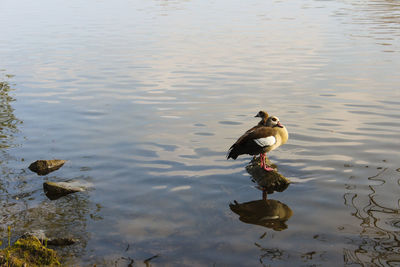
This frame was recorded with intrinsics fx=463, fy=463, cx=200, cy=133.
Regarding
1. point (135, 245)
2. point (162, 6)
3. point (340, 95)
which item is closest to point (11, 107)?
point (135, 245)

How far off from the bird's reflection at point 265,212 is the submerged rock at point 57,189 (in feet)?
9.95

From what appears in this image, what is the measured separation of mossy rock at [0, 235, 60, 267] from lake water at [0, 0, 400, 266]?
14.6 inches

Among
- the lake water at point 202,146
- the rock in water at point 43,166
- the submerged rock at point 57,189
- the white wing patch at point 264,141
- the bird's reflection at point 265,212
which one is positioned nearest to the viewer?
the lake water at point 202,146

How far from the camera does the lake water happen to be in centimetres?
702

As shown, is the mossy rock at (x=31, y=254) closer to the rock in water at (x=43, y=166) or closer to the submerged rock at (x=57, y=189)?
the submerged rock at (x=57, y=189)

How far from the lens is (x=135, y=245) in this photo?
702 centimetres

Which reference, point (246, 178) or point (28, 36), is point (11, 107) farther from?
point (28, 36)

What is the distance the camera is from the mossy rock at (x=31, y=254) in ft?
19.4

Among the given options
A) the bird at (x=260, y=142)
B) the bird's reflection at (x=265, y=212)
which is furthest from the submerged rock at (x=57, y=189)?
the bird at (x=260, y=142)

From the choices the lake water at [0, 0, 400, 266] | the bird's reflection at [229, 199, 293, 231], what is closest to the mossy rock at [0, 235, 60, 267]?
the lake water at [0, 0, 400, 266]

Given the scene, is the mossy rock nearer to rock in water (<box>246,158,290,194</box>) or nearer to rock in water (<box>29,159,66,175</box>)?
rock in water (<box>29,159,66,175</box>)

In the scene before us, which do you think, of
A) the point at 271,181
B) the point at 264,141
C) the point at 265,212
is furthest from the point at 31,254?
the point at 264,141

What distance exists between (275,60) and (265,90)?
5.16 meters

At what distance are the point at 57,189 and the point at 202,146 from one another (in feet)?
12.2
